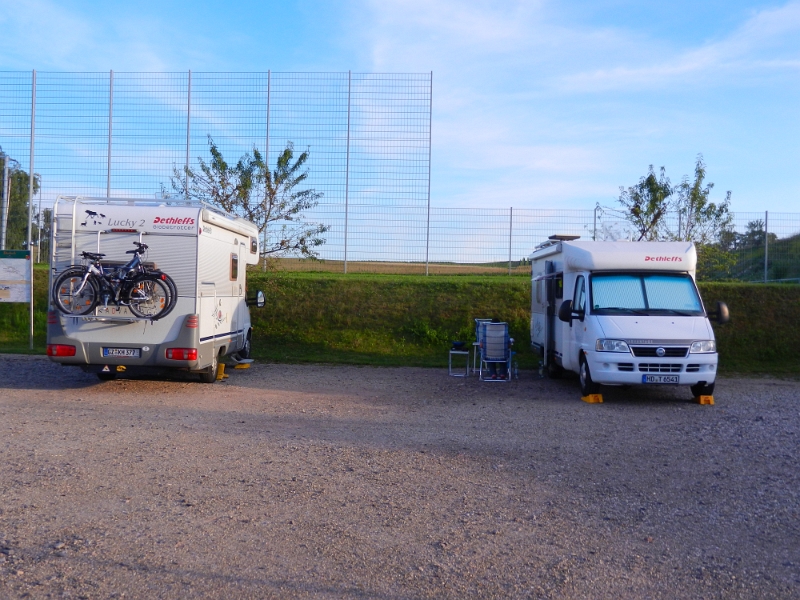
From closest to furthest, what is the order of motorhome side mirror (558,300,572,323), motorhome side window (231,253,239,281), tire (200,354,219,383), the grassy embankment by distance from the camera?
motorhome side mirror (558,300,572,323)
tire (200,354,219,383)
motorhome side window (231,253,239,281)
the grassy embankment

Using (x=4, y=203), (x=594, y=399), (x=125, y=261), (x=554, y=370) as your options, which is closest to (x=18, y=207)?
(x=4, y=203)

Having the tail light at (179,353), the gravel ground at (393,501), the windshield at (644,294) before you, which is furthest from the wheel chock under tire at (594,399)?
the tail light at (179,353)

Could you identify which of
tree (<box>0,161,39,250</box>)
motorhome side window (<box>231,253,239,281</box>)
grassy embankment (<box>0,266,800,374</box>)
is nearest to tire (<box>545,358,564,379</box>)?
grassy embankment (<box>0,266,800,374</box>)

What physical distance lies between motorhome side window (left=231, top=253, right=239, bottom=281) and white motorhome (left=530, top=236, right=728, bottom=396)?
5.94m

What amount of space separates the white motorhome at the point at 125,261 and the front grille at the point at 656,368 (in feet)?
22.2

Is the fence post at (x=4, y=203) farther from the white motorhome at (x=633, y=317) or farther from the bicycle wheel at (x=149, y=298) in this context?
the white motorhome at (x=633, y=317)

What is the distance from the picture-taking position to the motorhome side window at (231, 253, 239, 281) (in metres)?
14.5

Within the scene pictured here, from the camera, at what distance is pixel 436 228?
2312 centimetres

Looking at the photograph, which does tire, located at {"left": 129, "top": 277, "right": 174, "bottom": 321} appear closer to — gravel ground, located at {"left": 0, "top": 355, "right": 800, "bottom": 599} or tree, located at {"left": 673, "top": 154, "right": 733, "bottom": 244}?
gravel ground, located at {"left": 0, "top": 355, "right": 800, "bottom": 599}

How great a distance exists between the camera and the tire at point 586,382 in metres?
12.4

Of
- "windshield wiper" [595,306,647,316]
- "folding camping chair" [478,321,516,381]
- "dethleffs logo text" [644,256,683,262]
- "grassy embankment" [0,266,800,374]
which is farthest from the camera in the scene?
"grassy embankment" [0,266,800,374]

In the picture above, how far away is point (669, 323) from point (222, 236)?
7.50 meters

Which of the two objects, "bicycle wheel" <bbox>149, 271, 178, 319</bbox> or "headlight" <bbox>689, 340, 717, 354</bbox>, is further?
"bicycle wheel" <bbox>149, 271, 178, 319</bbox>

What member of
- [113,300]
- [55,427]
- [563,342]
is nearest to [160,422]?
[55,427]
